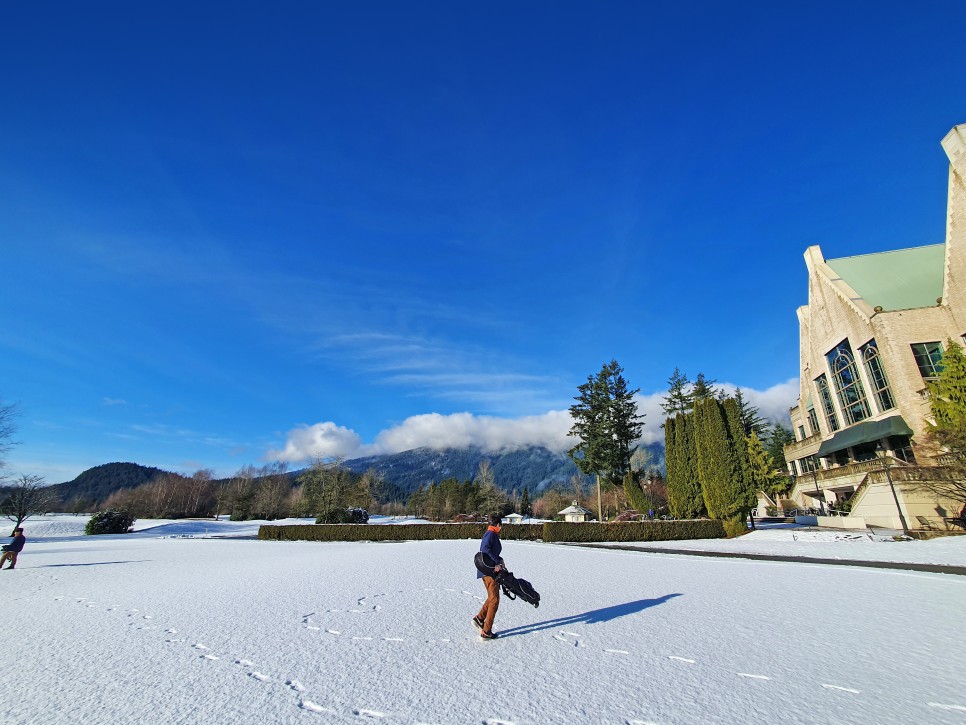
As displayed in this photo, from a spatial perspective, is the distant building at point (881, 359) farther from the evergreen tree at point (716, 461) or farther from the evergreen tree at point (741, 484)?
the evergreen tree at point (716, 461)

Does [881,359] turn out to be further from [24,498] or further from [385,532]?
[24,498]

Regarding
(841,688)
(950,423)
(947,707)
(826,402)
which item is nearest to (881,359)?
(950,423)

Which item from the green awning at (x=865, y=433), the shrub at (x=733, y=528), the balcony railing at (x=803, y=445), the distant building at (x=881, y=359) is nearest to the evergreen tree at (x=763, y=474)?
the distant building at (x=881, y=359)

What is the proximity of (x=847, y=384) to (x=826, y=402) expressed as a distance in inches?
168

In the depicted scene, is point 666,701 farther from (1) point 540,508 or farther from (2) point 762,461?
(1) point 540,508

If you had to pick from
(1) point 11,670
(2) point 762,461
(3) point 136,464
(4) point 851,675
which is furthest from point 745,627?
(3) point 136,464

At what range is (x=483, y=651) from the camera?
5.72 meters

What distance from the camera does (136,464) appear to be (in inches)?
5300

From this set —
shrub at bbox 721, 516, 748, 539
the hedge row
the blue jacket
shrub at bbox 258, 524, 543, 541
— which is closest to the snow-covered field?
the blue jacket

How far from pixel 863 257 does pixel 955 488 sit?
23.3m

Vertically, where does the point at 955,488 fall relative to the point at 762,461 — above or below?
below

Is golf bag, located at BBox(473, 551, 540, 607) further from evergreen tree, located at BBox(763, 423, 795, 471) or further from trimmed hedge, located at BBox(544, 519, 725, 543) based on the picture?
evergreen tree, located at BBox(763, 423, 795, 471)

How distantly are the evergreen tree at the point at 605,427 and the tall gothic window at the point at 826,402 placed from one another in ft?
49.1

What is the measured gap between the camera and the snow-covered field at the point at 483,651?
4.06 meters
